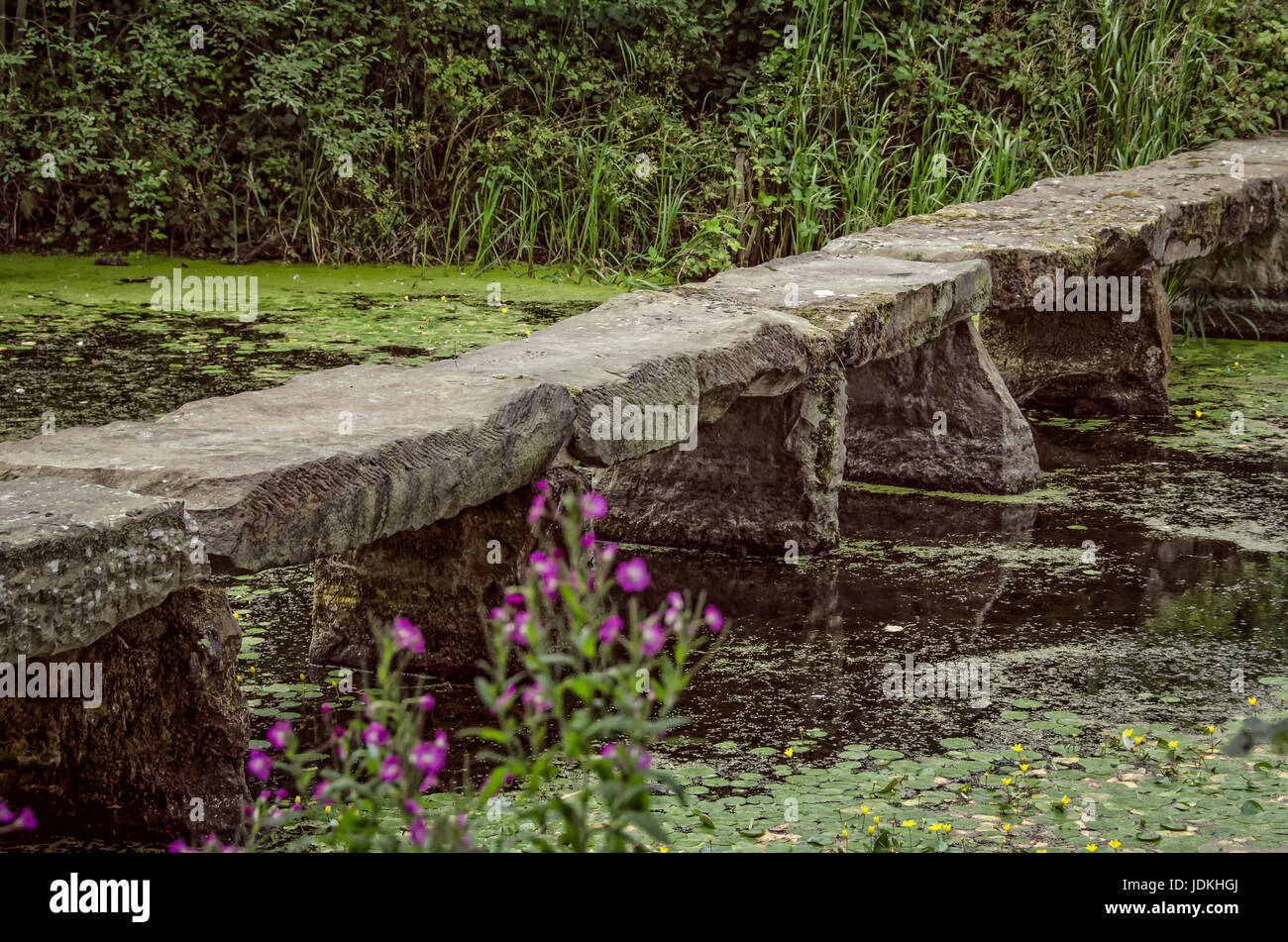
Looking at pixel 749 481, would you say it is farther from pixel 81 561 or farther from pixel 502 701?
pixel 502 701

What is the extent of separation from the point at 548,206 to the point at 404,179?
958 mm

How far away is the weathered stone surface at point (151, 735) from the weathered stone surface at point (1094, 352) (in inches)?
183

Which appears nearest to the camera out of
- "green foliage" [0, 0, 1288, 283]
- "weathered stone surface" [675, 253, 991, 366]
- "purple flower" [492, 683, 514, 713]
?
"purple flower" [492, 683, 514, 713]

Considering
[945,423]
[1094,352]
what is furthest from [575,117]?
[945,423]

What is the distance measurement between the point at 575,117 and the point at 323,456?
689 centimetres

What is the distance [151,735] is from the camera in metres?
3.06

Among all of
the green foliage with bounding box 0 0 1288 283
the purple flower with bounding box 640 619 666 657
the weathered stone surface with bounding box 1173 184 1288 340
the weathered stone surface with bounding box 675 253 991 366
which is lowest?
the purple flower with bounding box 640 619 666 657

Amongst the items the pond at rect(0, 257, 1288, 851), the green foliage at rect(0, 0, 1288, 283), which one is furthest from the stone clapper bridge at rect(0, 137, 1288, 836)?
the green foliage at rect(0, 0, 1288, 283)

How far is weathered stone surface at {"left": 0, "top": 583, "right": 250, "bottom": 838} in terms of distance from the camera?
3.02 meters

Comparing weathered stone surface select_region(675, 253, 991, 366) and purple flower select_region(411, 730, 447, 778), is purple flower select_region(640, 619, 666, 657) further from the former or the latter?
weathered stone surface select_region(675, 253, 991, 366)

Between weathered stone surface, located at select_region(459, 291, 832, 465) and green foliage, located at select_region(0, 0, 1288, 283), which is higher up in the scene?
green foliage, located at select_region(0, 0, 1288, 283)

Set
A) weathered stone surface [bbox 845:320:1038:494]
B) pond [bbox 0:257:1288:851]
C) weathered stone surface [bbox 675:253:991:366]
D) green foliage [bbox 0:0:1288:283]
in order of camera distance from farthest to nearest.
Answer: green foliage [bbox 0:0:1288:283]
weathered stone surface [bbox 845:320:1038:494]
weathered stone surface [bbox 675:253:991:366]
pond [bbox 0:257:1288:851]

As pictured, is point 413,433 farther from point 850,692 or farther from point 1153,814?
point 1153,814

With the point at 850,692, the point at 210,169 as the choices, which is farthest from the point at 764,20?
the point at 850,692
